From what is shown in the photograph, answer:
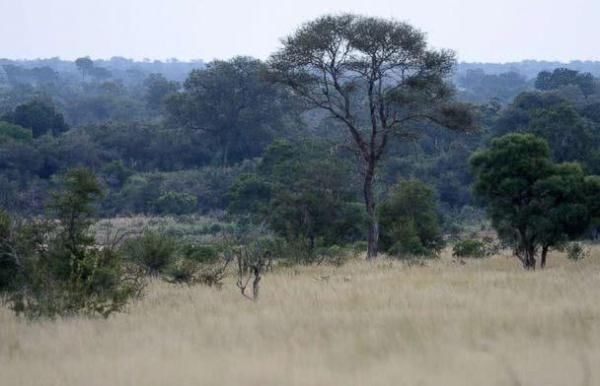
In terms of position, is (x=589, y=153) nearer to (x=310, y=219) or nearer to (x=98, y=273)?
(x=310, y=219)

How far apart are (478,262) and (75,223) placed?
1065cm

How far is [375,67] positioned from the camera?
2434 centimetres

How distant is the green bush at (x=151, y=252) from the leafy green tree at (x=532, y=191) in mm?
7361

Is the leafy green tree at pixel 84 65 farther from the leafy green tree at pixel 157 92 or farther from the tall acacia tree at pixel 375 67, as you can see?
the tall acacia tree at pixel 375 67

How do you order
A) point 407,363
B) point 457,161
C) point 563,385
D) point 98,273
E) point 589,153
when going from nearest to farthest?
1. point 563,385
2. point 407,363
3. point 98,273
4. point 589,153
5. point 457,161

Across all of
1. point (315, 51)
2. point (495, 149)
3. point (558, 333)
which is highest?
point (315, 51)

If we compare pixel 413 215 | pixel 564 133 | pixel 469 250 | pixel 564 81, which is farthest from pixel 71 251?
pixel 564 81

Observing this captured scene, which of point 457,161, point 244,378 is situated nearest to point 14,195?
point 457,161

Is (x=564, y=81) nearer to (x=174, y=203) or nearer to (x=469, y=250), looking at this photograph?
(x=174, y=203)

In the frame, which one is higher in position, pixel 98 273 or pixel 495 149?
pixel 495 149

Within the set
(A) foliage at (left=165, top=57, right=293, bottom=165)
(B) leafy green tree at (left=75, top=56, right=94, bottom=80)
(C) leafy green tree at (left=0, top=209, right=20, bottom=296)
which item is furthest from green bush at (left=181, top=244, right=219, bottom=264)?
(B) leafy green tree at (left=75, top=56, right=94, bottom=80)

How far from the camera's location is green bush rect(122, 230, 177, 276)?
61.1ft

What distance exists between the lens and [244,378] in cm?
708

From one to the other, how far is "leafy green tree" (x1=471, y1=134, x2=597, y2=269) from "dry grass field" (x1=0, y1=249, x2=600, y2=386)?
460 centimetres
